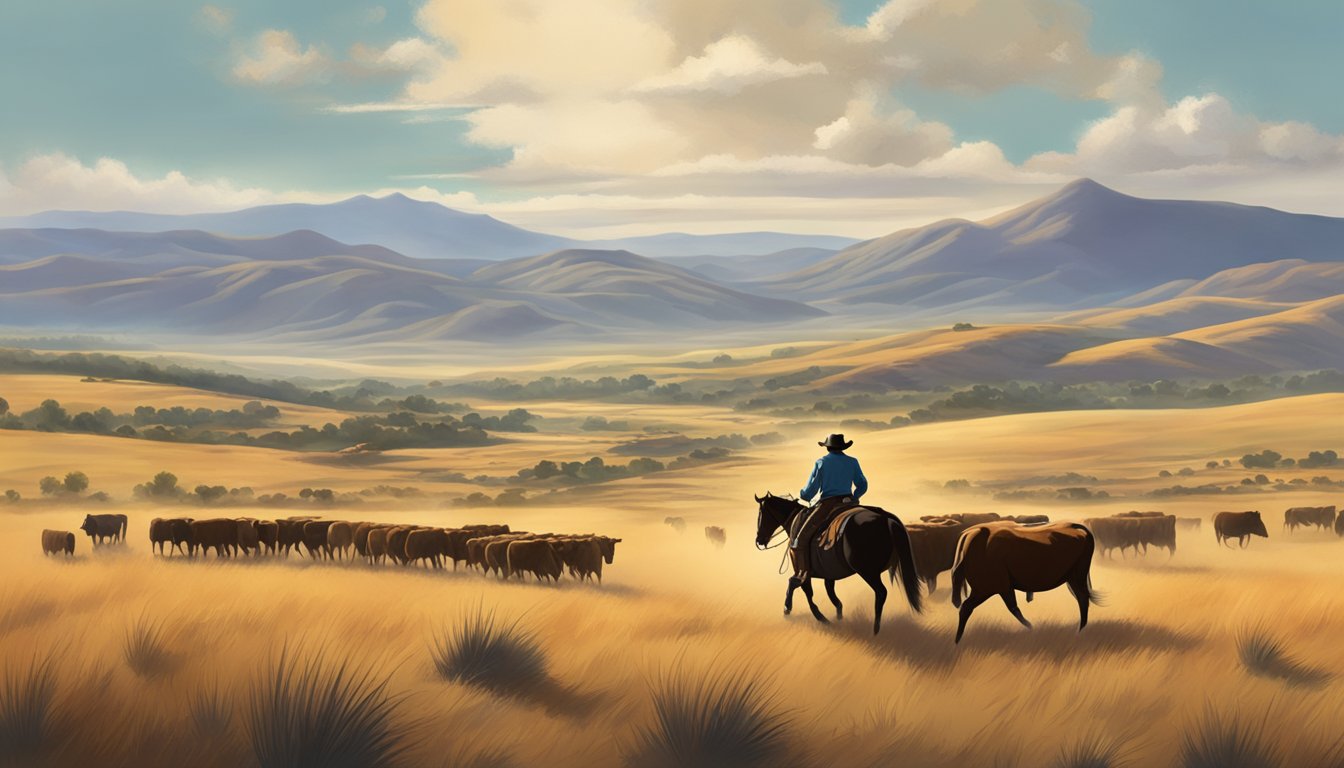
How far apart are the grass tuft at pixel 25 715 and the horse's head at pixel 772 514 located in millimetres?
8792

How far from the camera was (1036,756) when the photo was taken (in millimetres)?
10367

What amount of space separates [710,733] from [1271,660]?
5976mm

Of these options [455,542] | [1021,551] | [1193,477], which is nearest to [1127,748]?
[1021,551]

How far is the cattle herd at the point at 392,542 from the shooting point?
24188 mm

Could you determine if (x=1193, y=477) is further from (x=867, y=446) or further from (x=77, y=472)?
(x=77, y=472)

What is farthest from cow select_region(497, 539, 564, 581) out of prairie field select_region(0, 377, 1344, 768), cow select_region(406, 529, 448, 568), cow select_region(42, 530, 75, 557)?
cow select_region(42, 530, 75, 557)

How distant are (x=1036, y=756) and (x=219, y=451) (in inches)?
2422

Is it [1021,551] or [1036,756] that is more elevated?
[1021,551]

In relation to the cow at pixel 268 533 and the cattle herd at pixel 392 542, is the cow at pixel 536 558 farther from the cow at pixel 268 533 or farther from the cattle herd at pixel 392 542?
the cow at pixel 268 533

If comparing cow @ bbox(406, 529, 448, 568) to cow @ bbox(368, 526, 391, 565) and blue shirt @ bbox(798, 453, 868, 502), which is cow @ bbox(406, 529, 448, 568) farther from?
blue shirt @ bbox(798, 453, 868, 502)

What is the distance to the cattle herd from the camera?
79.4 ft

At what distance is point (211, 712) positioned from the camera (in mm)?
10633

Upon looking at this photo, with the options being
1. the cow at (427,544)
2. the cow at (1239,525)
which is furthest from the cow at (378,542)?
the cow at (1239,525)

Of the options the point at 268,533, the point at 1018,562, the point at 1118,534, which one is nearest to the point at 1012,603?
the point at 1018,562
